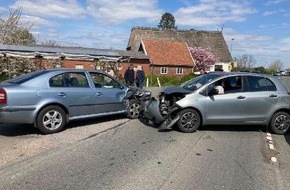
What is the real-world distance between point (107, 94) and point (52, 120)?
1.84 m

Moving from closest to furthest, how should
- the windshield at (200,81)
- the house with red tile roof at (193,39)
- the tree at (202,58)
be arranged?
the windshield at (200,81) < the tree at (202,58) < the house with red tile roof at (193,39)

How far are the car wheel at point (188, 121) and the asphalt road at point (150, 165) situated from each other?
1.00 feet

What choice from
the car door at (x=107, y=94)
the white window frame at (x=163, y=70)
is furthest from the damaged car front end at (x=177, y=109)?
the white window frame at (x=163, y=70)

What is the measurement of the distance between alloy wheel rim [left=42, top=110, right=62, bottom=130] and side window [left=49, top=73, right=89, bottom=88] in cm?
71

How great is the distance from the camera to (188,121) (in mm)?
8367

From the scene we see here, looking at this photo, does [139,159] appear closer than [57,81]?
Yes

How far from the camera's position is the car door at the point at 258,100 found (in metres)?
8.48

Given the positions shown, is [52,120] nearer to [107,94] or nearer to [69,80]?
[69,80]

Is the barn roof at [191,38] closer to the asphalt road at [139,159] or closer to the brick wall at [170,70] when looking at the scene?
the brick wall at [170,70]

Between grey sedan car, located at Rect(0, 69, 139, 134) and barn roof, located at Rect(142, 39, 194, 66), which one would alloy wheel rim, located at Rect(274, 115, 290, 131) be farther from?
barn roof, located at Rect(142, 39, 194, 66)

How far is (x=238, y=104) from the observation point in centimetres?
840

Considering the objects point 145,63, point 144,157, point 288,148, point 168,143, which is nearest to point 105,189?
point 144,157

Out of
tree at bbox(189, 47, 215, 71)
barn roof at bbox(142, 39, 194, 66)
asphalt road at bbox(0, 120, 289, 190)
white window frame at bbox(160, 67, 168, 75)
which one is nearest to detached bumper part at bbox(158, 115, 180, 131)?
asphalt road at bbox(0, 120, 289, 190)

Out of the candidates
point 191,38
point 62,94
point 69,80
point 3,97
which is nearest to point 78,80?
point 69,80
